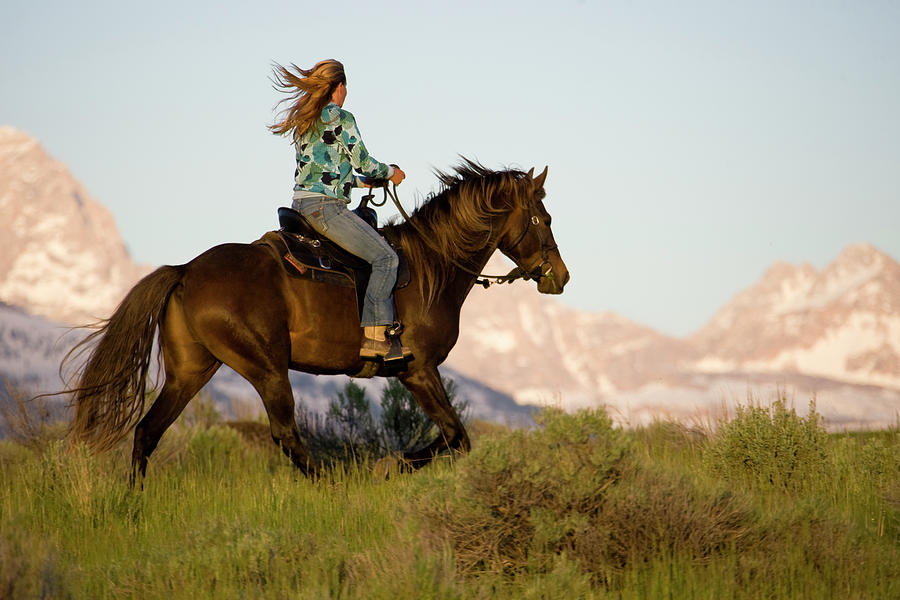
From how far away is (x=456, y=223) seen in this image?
8.59m

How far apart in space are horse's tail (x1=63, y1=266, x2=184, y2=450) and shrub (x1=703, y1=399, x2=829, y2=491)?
5.16 metres

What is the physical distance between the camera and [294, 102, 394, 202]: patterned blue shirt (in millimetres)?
8047

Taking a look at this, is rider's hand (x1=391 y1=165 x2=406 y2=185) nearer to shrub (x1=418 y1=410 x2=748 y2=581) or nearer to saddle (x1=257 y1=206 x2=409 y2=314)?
saddle (x1=257 y1=206 x2=409 y2=314)

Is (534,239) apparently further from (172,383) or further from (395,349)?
(172,383)

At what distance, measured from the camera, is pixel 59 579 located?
16.4 feet

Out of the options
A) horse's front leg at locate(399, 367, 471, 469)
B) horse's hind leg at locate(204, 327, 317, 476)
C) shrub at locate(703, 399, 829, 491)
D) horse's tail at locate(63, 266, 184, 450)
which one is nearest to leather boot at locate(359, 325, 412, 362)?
horse's front leg at locate(399, 367, 471, 469)

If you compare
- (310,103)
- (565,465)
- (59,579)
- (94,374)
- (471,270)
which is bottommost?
(59,579)

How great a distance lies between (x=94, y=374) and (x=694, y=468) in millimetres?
5403

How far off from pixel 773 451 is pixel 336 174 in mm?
4614

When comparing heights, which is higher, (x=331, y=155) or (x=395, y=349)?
(x=331, y=155)

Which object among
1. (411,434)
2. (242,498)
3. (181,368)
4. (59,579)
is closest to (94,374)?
(181,368)

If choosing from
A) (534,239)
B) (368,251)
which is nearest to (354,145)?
(368,251)

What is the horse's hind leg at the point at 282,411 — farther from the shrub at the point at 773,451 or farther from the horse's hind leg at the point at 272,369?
the shrub at the point at 773,451

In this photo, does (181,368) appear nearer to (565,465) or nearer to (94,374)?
(94,374)
